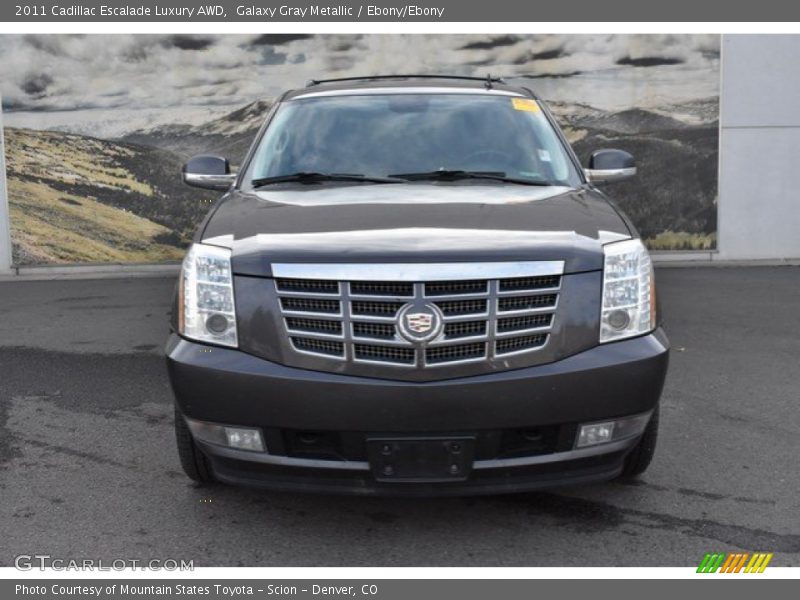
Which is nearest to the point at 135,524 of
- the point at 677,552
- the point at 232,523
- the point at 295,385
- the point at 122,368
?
the point at 232,523

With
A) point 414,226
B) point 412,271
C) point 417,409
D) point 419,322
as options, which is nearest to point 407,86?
point 414,226

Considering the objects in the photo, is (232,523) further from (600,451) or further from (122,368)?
(122,368)

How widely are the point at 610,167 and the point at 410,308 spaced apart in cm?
221

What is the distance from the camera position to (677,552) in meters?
3.54

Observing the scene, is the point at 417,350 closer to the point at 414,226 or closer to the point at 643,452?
the point at 414,226

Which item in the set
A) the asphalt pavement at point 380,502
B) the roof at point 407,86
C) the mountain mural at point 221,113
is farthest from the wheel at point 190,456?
the mountain mural at point 221,113

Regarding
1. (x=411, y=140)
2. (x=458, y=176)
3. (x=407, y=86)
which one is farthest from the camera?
(x=407, y=86)

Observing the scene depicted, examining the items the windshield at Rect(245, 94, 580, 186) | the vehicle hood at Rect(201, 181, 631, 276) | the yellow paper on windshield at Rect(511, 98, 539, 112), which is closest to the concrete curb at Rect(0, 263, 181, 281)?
the windshield at Rect(245, 94, 580, 186)

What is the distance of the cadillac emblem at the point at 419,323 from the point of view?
3344 mm

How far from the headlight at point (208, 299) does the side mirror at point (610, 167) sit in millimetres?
2263

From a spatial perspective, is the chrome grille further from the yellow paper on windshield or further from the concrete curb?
the concrete curb

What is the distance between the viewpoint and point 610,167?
16.8 ft

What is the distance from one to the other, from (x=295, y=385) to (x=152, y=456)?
169cm

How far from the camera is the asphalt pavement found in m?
3.60
